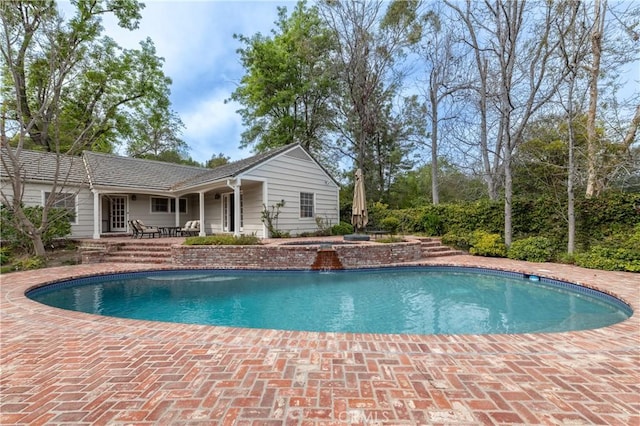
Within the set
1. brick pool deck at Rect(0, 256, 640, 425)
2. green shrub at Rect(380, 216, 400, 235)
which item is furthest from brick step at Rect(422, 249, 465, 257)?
brick pool deck at Rect(0, 256, 640, 425)

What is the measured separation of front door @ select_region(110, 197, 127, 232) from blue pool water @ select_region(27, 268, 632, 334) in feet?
27.4

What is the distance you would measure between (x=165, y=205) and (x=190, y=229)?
3692 millimetres

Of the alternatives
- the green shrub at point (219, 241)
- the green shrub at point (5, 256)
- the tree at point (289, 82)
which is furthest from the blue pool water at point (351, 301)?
the tree at point (289, 82)

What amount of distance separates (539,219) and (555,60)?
5.53 meters

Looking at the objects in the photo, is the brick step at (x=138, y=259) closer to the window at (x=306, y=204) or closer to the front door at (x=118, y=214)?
the front door at (x=118, y=214)

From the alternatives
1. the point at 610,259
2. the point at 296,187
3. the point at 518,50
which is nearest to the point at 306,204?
the point at 296,187

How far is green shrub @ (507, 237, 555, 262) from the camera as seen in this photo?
9164 mm

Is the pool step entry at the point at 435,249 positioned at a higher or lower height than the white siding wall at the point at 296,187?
lower

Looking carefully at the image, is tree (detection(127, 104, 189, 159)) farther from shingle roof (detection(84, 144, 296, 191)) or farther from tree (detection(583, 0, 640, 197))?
tree (detection(583, 0, 640, 197))

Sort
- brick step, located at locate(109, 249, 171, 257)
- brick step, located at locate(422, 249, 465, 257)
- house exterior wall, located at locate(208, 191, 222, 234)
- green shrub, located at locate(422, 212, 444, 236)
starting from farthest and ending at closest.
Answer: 1. house exterior wall, located at locate(208, 191, 222, 234)
2. green shrub, located at locate(422, 212, 444, 236)
3. brick step, located at locate(422, 249, 465, 257)
4. brick step, located at locate(109, 249, 171, 257)

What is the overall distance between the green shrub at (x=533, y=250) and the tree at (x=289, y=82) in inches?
613

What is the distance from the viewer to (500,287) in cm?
695

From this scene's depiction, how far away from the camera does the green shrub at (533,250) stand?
30.1 ft

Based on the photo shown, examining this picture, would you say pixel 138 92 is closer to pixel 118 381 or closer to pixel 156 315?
pixel 156 315
